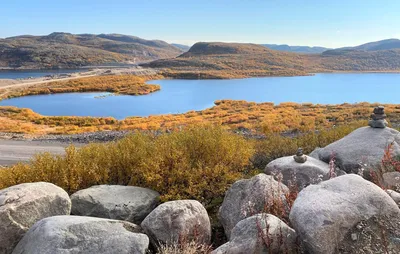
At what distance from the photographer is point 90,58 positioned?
193m

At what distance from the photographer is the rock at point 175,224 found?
608 centimetres

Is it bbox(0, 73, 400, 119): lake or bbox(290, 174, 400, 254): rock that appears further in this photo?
bbox(0, 73, 400, 119): lake

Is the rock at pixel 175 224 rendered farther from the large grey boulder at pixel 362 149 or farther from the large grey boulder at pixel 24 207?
the large grey boulder at pixel 362 149

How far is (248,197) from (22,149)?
19146 mm

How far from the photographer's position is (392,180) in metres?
7.02

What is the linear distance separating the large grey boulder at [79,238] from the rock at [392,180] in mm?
5091

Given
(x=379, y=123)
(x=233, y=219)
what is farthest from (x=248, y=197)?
(x=379, y=123)

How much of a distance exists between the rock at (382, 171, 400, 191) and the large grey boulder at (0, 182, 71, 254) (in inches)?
265

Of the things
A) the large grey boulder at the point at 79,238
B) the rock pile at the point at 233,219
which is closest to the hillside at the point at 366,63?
the rock pile at the point at 233,219

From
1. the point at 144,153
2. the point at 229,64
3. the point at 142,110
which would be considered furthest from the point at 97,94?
the point at 229,64

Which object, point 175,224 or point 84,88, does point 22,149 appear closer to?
point 175,224

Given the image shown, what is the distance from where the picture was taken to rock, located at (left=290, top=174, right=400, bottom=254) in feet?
15.7

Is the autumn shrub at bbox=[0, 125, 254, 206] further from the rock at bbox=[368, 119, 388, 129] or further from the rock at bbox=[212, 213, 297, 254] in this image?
the rock at bbox=[368, 119, 388, 129]

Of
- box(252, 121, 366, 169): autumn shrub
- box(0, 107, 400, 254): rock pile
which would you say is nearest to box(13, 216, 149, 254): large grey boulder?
box(0, 107, 400, 254): rock pile
